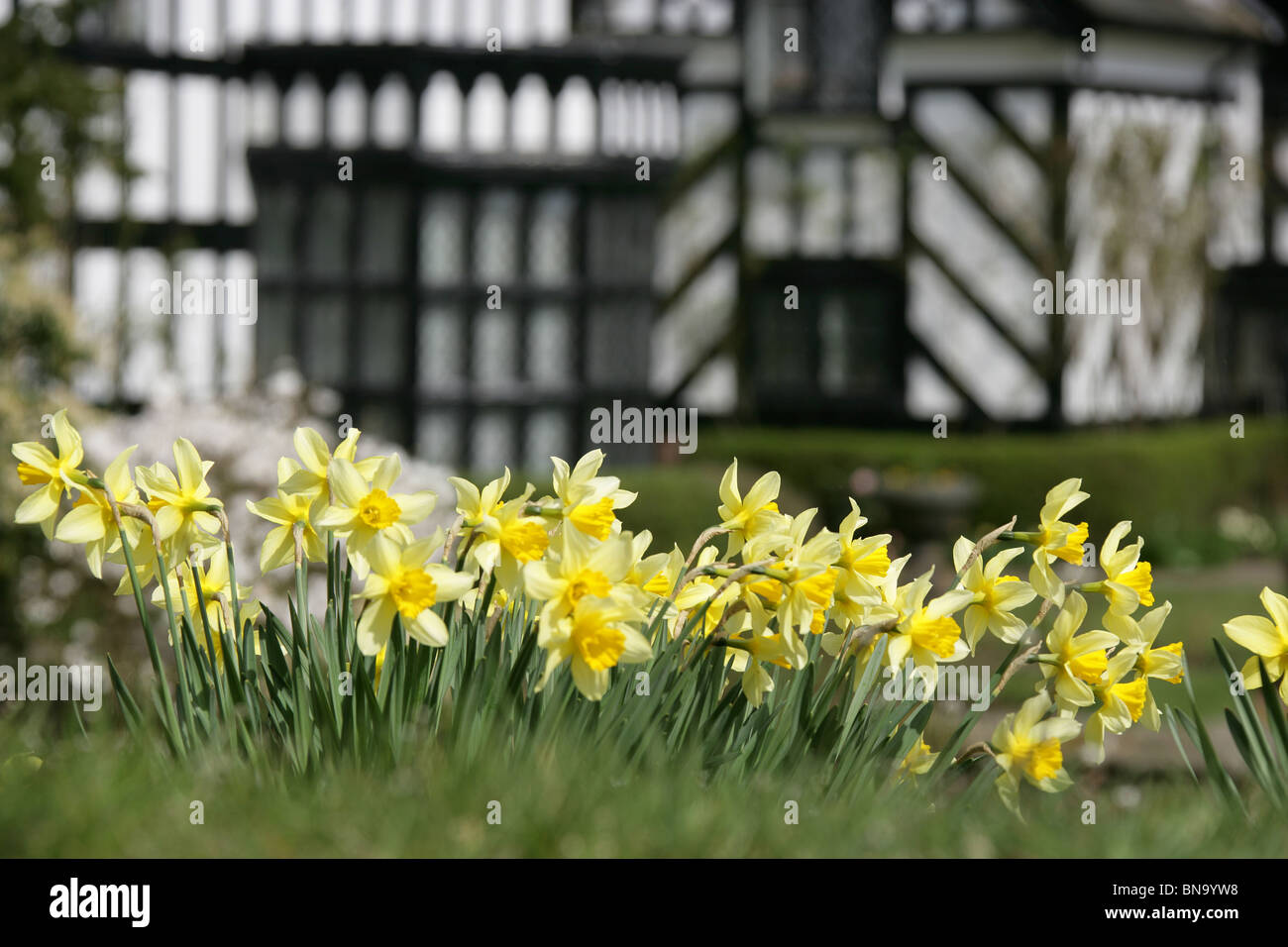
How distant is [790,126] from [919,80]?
129cm

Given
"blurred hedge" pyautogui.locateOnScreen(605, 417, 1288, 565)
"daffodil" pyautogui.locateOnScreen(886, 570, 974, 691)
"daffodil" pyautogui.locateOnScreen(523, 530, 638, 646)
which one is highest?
"daffodil" pyautogui.locateOnScreen(523, 530, 638, 646)

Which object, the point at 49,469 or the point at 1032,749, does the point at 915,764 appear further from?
the point at 49,469

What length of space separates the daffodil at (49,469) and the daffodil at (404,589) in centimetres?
46

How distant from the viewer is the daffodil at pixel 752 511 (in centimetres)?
177

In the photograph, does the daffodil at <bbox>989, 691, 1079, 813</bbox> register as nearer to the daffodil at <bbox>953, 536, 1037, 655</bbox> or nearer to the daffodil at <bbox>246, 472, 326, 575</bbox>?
the daffodil at <bbox>953, 536, 1037, 655</bbox>

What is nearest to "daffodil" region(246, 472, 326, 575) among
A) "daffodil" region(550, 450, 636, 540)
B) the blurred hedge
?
"daffodil" region(550, 450, 636, 540)

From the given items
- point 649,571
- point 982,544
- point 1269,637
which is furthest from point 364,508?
point 1269,637

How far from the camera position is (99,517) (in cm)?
168

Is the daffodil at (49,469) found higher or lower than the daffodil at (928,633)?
higher

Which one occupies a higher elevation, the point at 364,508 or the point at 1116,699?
the point at 364,508

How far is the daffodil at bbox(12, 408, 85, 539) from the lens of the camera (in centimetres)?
164

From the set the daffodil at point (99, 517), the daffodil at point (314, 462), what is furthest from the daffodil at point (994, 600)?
the daffodil at point (99, 517)

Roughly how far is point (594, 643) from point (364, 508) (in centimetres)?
34

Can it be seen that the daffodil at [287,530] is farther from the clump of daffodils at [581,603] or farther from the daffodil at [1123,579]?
the daffodil at [1123,579]
